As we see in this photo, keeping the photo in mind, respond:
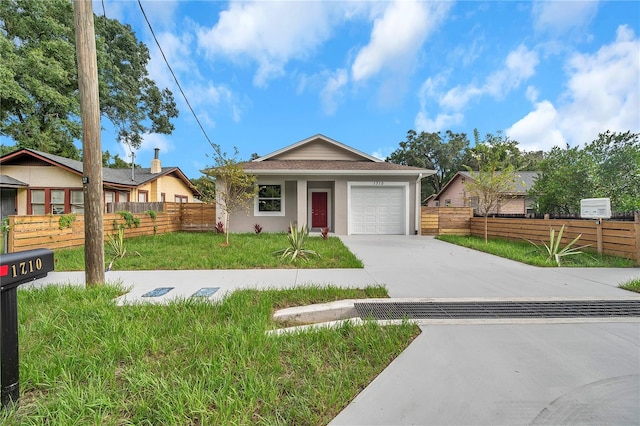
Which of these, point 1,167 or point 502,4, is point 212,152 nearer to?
point 502,4

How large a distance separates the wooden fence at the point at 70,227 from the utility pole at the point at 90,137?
508 centimetres

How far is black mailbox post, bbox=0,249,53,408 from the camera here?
62.4 inches

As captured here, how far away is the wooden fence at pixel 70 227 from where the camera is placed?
Result: 23.6 feet

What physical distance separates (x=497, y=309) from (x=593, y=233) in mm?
6032

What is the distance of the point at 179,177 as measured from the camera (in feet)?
76.1

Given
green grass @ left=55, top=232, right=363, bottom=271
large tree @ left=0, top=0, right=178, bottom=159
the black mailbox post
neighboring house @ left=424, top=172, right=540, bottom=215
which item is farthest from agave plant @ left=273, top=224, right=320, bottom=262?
large tree @ left=0, top=0, right=178, bottom=159

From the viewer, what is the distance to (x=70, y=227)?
845 centimetres

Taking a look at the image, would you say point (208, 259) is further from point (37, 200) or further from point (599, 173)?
point (599, 173)

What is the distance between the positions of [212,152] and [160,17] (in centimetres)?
391


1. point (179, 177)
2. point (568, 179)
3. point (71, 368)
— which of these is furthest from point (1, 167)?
point (568, 179)

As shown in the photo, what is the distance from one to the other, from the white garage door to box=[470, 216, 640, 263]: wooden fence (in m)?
4.21

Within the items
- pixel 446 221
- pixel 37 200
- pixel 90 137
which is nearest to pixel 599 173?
pixel 446 221

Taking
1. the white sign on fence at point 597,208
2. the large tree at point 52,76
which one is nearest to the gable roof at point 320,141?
the white sign on fence at point 597,208

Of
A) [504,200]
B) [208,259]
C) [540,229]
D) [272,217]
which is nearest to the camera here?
[208,259]
